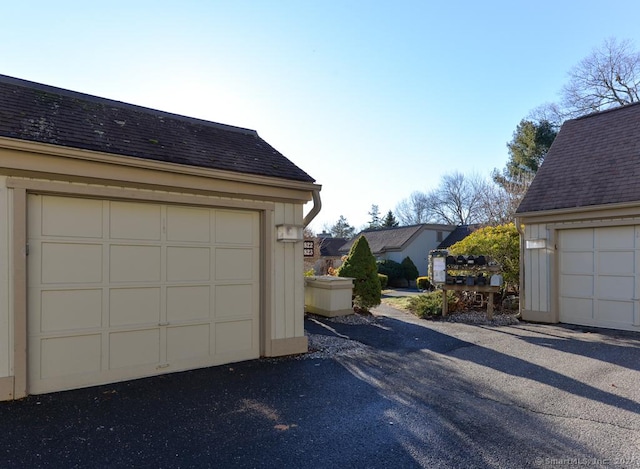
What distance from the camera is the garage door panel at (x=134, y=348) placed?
16.2 feet

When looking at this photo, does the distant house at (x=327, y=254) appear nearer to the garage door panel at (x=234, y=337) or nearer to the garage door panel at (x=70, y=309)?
the garage door panel at (x=234, y=337)

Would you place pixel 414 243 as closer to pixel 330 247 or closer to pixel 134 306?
pixel 330 247

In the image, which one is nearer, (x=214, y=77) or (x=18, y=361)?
(x=18, y=361)

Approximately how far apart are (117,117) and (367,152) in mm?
12155

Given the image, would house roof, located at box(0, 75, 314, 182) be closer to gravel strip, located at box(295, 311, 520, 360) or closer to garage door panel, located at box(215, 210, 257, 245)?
garage door panel, located at box(215, 210, 257, 245)

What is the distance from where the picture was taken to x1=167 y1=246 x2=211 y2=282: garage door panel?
17.7ft

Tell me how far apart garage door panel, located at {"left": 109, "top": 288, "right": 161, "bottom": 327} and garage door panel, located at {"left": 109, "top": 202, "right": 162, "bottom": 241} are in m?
0.68

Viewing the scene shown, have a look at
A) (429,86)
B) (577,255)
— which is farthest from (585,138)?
(429,86)

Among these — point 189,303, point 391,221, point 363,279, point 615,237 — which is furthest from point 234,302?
point 391,221

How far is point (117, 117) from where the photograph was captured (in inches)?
230

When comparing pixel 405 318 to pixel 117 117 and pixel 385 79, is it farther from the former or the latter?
pixel 117 117

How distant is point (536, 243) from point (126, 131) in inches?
334

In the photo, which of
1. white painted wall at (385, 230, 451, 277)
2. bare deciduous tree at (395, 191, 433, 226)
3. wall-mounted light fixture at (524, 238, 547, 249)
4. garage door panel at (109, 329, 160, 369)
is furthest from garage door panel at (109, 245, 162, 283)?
bare deciduous tree at (395, 191, 433, 226)

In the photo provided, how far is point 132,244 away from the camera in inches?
201
